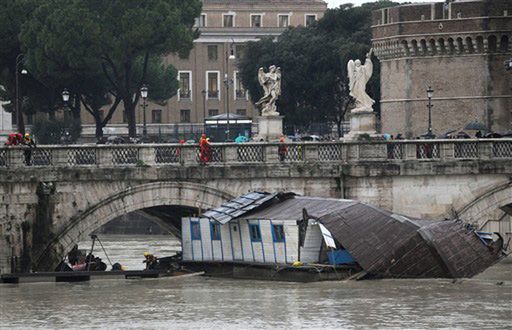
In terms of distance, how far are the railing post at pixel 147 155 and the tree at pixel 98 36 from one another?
1525 inches

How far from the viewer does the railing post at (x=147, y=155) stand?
64375 mm

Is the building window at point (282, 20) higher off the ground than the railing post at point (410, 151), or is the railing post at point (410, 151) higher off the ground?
the building window at point (282, 20)

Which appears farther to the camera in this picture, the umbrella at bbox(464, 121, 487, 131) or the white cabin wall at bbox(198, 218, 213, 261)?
the umbrella at bbox(464, 121, 487, 131)

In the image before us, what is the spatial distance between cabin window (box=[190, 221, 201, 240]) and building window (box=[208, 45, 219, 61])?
88.8m

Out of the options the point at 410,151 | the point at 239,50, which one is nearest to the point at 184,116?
the point at 239,50

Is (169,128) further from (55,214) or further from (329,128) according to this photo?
(55,214)

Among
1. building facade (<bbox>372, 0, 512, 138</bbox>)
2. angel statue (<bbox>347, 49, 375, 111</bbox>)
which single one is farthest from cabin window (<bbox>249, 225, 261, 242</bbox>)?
building facade (<bbox>372, 0, 512, 138</bbox>)

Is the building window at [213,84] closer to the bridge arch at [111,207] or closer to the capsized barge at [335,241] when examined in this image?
the capsized barge at [335,241]

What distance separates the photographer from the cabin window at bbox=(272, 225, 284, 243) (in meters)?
63.2

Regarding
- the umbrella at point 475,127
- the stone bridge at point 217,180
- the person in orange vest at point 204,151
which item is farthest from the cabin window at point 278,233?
the umbrella at point 475,127

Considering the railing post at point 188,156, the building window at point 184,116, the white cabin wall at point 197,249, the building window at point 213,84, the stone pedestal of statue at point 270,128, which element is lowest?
the white cabin wall at point 197,249

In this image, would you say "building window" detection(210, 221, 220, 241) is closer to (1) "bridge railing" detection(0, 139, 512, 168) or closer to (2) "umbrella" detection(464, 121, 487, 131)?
(1) "bridge railing" detection(0, 139, 512, 168)

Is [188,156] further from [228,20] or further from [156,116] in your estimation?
[228,20]

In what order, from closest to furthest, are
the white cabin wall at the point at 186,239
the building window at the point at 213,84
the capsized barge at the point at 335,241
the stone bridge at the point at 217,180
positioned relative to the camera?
1. the capsized barge at the point at 335,241
2. the stone bridge at the point at 217,180
3. the white cabin wall at the point at 186,239
4. the building window at the point at 213,84
